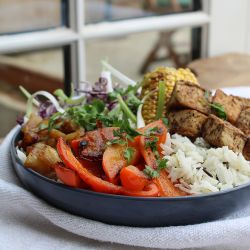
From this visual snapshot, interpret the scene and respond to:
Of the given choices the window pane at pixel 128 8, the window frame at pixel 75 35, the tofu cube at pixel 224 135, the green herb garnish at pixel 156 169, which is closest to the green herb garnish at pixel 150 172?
the green herb garnish at pixel 156 169

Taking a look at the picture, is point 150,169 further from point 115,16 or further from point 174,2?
point 174,2

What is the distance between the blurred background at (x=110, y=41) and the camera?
1.34 metres

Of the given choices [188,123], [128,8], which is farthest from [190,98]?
[128,8]

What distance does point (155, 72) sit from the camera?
0.98m

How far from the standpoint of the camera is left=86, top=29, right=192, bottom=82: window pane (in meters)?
1.47

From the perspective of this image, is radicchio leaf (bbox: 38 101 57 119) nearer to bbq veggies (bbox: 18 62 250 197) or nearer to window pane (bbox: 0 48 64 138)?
bbq veggies (bbox: 18 62 250 197)

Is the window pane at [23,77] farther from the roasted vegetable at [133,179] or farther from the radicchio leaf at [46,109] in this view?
the roasted vegetable at [133,179]

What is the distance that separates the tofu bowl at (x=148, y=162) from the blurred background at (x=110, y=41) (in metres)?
0.50

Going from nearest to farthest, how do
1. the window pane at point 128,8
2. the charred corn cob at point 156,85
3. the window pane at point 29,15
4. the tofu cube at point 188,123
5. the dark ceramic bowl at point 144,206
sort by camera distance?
1. the dark ceramic bowl at point 144,206
2. the tofu cube at point 188,123
3. the charred corn cob at point 156,85
4. the window pane at point 29,15
5. the window pane at point 128,8

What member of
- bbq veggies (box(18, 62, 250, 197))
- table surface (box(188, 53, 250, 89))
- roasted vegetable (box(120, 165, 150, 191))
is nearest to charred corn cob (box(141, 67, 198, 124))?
bbq veggies (box(18, 62, 250, 197))

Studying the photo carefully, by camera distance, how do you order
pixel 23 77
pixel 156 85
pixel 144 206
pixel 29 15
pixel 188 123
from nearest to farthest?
1. pixel 144 206
2. pixel 188 123
3. pixel 156 85
4. pixel 29 15
5. pixel 23 77

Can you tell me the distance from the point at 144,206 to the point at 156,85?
0.31 m

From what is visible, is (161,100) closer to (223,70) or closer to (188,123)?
(188,123)

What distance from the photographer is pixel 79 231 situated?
720mm
